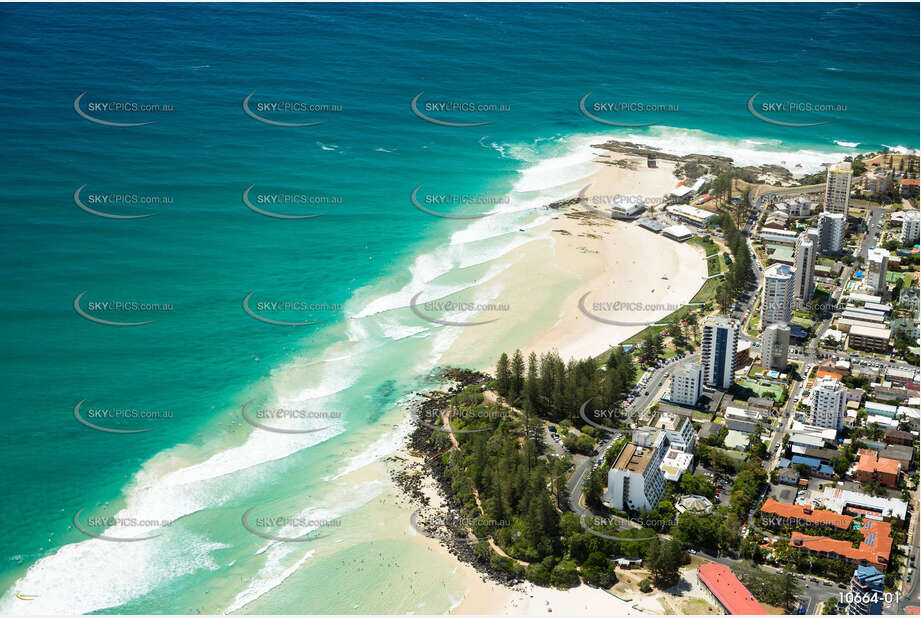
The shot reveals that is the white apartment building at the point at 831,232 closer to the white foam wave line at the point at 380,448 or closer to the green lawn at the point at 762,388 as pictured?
the green lawn at the point at 762,388

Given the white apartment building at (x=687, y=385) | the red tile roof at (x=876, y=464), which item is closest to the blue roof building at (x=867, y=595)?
the red tile roof at (x=876, y=464)

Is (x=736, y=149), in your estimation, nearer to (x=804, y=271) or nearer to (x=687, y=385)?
(x=804, y=271)

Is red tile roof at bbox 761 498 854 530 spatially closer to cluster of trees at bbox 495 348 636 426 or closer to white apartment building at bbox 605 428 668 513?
white apartment building at bbox 605 428 668 513

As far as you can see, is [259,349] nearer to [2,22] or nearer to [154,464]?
[154,464]

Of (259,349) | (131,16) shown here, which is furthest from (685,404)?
(131,16)

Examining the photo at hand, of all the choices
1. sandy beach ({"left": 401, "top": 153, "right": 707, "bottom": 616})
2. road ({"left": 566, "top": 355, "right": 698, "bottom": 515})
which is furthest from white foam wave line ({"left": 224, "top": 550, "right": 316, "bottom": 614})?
road ({"left": 566, "top": 355, "right": 698, "bottom": 515})
